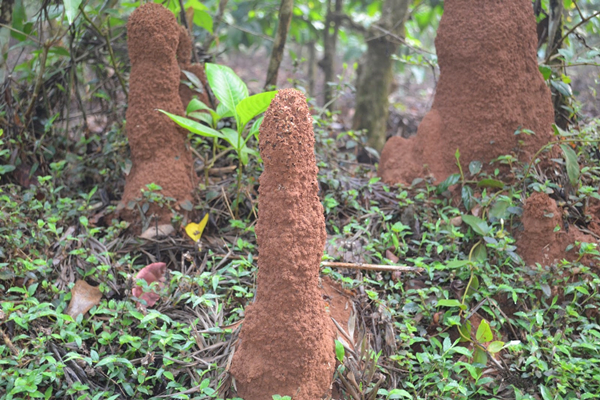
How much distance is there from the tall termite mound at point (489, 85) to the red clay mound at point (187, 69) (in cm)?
177

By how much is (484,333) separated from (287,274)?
1.04 metres

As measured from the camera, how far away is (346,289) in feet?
8.75

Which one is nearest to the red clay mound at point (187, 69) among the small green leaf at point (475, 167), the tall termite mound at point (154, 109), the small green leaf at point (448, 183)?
the tall termite mound at point (154, 109)

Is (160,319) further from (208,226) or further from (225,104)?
(225,104)

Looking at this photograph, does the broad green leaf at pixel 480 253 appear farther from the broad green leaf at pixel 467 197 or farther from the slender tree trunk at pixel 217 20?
the slender tree trunk at pixel 217 20

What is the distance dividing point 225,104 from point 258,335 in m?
1.58

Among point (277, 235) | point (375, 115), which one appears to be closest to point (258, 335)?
point (277, 235)

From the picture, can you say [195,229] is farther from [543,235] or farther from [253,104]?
[543,235]

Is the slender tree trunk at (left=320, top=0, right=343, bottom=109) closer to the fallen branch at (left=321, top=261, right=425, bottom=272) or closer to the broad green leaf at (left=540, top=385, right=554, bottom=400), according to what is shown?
the fallen branch at (left=321, top=261, right=425, bottom=272)

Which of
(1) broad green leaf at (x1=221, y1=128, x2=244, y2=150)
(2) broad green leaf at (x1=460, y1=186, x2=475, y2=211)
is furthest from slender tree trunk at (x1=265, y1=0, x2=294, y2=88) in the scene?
(2) broad green leaf at (x1=460, y1=186, x2=475, y2=211)

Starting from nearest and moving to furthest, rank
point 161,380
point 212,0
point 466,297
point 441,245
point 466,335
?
1. point 161,380
2. point 466,335
3. point 466,297
4. point 441,245
5. point 212,0

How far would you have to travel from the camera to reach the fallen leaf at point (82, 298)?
2586 mm

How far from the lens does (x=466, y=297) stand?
A: 109 inches

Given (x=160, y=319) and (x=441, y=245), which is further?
(x=441, y=245)
